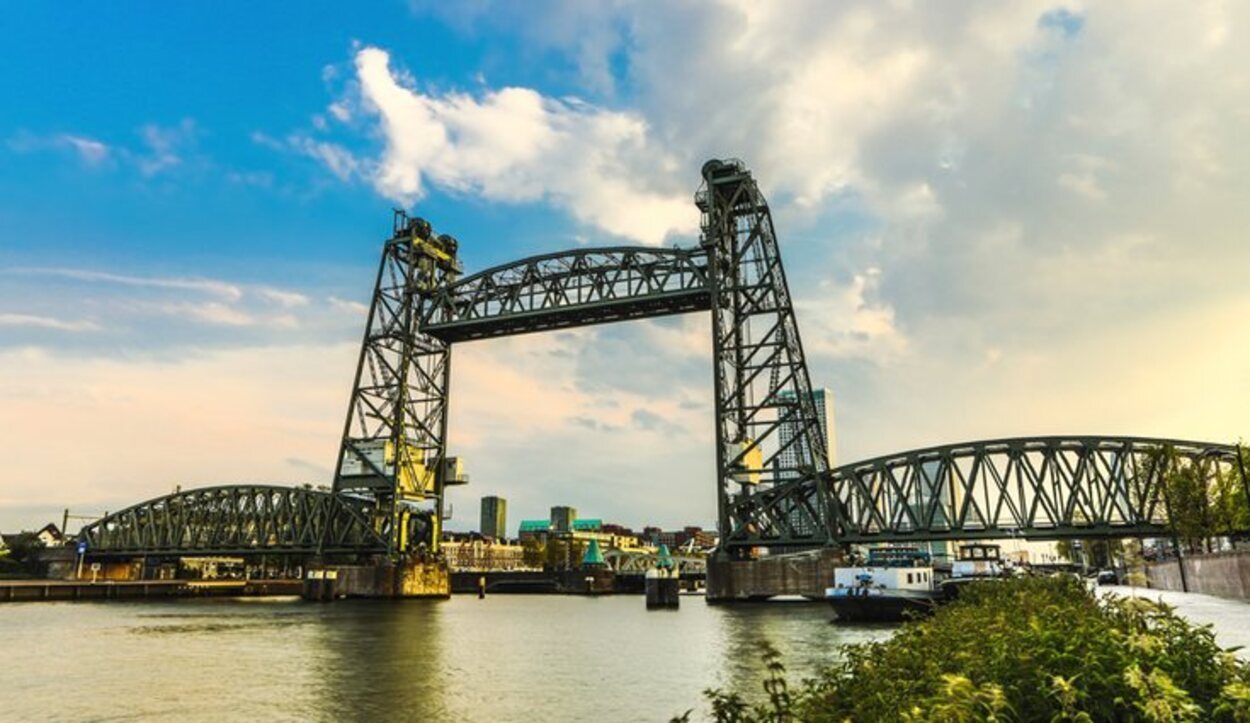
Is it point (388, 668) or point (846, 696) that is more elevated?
point (846, 696)

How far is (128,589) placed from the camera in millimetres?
104438

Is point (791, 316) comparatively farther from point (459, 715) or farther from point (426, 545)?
point (459, 715)

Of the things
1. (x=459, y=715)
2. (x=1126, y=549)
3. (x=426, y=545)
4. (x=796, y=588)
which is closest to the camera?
(x=459, y=715)

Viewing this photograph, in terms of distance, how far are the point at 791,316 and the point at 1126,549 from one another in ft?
433

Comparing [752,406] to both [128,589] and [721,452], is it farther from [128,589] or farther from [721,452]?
[128,589]

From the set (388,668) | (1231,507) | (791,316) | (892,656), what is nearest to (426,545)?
(791,316)

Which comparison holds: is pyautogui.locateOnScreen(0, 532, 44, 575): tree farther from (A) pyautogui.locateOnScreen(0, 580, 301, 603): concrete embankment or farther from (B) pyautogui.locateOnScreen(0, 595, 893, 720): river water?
(B) pyautogui.locateOnScreen(0, 595, 893, 720): river water

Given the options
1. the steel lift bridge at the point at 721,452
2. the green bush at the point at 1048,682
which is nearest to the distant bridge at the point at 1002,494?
the steel lift bridge at the point at 721,452

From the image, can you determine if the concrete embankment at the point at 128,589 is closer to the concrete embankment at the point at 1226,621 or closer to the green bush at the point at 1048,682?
the concrete embankment at the point at 1226,621

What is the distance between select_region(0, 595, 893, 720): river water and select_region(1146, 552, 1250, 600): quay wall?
57.5 feet

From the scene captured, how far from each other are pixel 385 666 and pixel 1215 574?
46183 mm

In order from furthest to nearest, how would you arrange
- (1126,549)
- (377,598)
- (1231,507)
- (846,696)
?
(1126,549)
(377,598)
(1231,507)
(846,696)

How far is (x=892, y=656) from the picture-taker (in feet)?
25.8

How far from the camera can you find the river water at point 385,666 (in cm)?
2116
